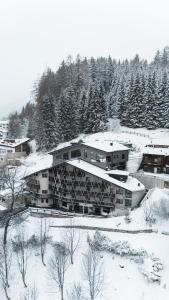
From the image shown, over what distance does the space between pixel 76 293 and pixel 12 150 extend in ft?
152

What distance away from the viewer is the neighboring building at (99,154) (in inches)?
2064

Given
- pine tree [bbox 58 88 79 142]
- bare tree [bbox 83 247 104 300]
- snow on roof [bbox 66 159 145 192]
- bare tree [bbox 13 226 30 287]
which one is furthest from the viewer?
pine tree [bbox 58 88 79 142]

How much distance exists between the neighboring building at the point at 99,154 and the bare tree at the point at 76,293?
20882mm

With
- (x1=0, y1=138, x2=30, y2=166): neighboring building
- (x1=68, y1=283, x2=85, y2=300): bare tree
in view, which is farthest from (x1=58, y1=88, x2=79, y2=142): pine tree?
(x1=68, y1=283, x2=85, y2=300): bare tree

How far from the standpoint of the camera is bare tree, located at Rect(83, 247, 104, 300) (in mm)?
33091

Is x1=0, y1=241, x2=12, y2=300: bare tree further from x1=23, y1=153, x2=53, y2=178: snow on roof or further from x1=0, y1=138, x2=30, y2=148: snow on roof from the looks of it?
x1=0, y1=138, x2=30, y2=148: snow on roof

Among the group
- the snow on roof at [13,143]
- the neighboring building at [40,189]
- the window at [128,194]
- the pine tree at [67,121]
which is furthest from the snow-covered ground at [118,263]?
the snow on roof at [13,143]

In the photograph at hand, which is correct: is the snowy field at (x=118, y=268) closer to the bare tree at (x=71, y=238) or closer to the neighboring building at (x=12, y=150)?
the bare tree at (x=71, y=238)

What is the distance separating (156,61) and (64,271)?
10051 cm

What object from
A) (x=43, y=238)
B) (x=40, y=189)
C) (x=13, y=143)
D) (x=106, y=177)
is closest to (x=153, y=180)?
(x=106, y=177)

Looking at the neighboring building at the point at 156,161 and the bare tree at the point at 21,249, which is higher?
the neighboring building at the point at 156,161

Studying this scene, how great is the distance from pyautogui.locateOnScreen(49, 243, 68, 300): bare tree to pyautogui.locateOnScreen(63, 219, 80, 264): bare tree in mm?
551

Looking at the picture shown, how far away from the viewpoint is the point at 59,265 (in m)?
35.2

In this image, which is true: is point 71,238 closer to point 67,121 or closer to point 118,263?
point 118,263
